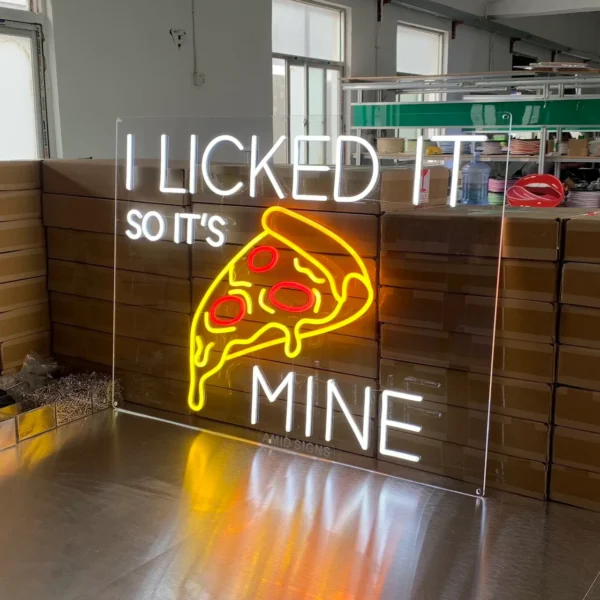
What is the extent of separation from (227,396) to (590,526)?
1.40 metres

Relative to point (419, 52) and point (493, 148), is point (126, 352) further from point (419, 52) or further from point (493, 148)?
point (419, 52)

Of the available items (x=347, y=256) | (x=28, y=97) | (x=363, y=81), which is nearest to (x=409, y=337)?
(x=347, y=256)

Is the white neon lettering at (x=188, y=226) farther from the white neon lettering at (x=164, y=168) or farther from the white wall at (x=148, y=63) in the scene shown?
the white wall at (x=148, y=63)

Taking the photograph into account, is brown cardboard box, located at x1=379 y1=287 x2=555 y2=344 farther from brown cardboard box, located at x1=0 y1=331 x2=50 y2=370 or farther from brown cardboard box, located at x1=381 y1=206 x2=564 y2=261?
brown cardboard box, located at x1=0 y1=331 x2=50 y2=370

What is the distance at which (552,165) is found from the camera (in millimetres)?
6832

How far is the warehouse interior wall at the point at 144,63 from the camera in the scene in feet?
16.9

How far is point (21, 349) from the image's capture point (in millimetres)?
3352

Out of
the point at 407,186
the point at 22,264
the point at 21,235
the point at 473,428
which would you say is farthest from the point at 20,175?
the point at 473,428

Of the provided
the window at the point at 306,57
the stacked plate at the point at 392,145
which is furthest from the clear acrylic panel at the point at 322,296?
the window at the point at 306,57

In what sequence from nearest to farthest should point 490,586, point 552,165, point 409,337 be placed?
point 490,586, point 409,337, point 552,165

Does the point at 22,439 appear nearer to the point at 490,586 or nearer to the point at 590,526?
the point at 490,586

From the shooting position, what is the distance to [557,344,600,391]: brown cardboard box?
2277mm

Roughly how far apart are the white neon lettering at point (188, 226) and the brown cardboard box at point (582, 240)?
1.36m

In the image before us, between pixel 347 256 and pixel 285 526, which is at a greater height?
pixel 347 256
